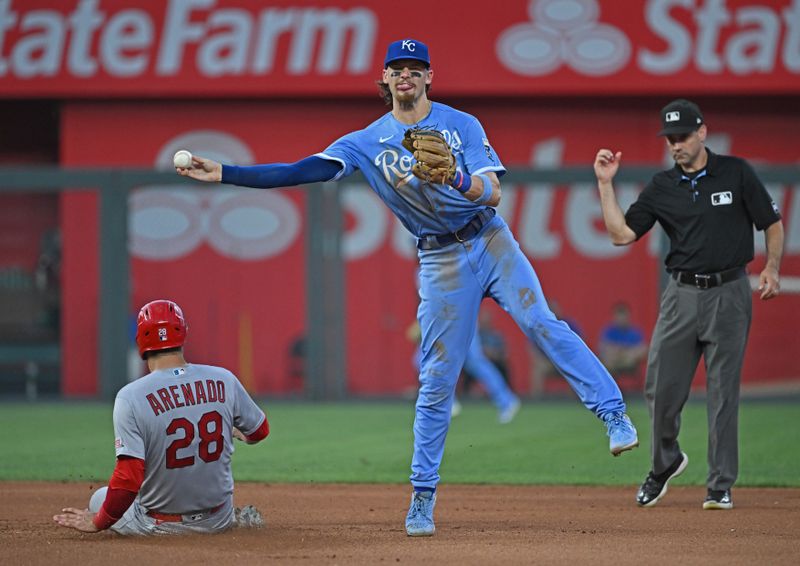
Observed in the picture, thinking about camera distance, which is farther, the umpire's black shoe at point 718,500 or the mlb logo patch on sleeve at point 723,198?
the umpire's black shoe at point 718,500

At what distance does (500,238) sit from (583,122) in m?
13.4

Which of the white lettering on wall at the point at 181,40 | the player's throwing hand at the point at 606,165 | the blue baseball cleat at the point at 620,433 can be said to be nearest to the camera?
the blue baseball cleat at the point at 620,433

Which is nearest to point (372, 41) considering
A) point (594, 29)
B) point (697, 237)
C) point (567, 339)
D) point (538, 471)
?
point (594, 29)

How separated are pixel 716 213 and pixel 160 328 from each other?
10.8 feet

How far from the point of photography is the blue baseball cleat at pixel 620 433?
20.3 feet

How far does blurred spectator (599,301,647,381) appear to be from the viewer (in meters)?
17.2

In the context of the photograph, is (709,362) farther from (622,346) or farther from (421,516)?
(622,346)

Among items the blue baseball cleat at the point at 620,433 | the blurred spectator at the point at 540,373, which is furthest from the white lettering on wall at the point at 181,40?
the blue baseball cleat at the point at 620,433

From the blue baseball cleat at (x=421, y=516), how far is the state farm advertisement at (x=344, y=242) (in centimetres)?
1096

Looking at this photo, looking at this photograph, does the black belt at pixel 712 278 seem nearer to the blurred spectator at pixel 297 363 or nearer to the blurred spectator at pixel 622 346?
the blurred spectator at pixel 622 346

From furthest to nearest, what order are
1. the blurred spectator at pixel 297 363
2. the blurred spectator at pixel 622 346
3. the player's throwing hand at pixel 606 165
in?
the blurred spectator at pixel 297 363 → the blurred spectator at pixel 622 346 → the player's throwing hand at pixel 606 165

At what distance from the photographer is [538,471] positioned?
10.0 metres

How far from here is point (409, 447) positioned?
11828 millimetres

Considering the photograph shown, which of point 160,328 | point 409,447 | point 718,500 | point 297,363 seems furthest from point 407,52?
point 297,363
